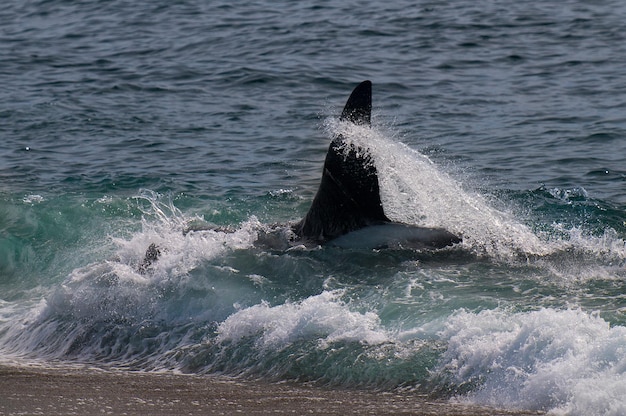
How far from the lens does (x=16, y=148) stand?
1730cm

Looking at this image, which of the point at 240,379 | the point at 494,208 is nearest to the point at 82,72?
the point at 494,208

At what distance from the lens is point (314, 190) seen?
1432cm

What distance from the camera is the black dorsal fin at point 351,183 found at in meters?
10.4

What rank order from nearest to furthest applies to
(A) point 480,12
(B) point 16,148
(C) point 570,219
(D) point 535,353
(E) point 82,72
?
(D) point 535,353
(C) point 570,219
(B) point 16,148
(E) point 82,72
(A) point 480,12

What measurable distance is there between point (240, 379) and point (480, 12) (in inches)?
688

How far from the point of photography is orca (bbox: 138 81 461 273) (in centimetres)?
1038

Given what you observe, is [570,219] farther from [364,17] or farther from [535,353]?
[364,17]

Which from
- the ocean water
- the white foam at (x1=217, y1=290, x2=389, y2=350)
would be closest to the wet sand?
the ocean water

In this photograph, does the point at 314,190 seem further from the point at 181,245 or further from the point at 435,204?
the point at 181,245

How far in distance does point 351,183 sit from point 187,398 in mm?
3199

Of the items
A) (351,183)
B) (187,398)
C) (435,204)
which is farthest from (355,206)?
(187,398)

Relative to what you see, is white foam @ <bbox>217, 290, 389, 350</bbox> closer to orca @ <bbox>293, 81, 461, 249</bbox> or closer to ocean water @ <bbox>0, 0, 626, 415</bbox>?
ocean water @ <bbox>0, 0, 626, 415</bbox>

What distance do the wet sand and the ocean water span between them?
25 cm

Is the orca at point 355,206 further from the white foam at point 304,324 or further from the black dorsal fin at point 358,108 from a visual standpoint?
the white foam at point 304,324
